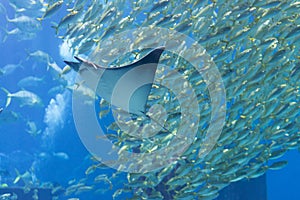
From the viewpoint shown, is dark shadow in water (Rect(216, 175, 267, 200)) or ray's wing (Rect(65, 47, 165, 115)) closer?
ray's wing (Rect(65, 47, 165, 115))

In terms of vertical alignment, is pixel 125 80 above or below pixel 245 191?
below

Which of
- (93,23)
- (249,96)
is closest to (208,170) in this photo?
(249,96)

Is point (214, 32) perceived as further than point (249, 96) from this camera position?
No

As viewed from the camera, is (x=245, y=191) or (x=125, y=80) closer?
(x=125, y=80)

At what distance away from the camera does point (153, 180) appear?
20.2 feet

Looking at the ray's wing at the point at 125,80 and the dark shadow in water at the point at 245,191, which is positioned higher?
the dark shadow in water at the point at 245,191

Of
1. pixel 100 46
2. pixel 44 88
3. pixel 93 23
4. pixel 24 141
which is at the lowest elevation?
pixel 100 46

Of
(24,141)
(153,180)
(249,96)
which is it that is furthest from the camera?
(24,141)

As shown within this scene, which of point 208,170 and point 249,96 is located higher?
point 249,96

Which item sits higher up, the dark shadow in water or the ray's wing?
the dark shadow in water

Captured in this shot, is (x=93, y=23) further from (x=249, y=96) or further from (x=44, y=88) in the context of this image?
(x=44, y=88)

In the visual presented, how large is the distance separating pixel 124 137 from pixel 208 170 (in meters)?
1.47

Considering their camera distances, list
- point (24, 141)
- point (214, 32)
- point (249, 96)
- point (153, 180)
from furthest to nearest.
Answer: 1. point (24, 141)
2. point (153, 180)
3. point (249, 96)
4. point (214, 32)

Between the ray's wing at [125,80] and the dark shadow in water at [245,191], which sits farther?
the dark shadow in water at [245,191]
